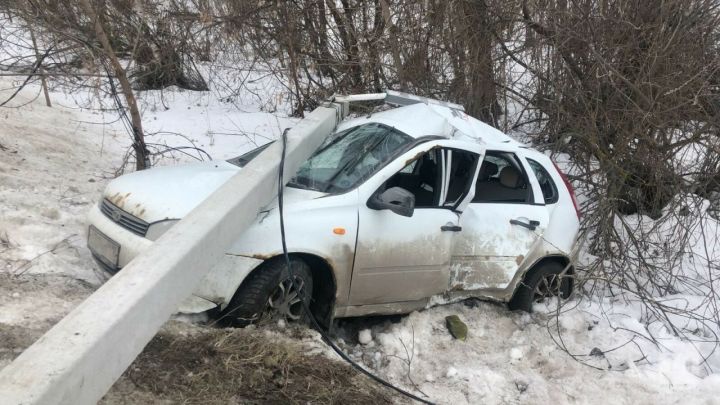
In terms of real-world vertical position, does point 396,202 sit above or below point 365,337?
above

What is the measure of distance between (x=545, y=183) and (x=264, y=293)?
3007mm

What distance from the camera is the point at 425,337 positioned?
16.1ft

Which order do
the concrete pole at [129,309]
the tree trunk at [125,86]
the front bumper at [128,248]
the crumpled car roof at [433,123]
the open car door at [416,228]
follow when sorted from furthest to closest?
the tree trunk at [125,86], the crumpled car roof at [433,123], the open car door at [416,228], the front bumper at [128,248], the concrete pole at [129,309]

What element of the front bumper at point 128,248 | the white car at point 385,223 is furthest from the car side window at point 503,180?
the front bumper at point 128,248

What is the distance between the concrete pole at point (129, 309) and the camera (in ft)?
6.74

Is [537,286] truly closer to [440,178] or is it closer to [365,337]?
[440,178]

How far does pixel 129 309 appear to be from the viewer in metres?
2.48

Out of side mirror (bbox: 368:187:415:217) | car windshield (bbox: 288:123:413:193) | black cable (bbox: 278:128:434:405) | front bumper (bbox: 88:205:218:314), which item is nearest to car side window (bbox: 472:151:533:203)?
car windshield (bbox: 288:123:413:193)

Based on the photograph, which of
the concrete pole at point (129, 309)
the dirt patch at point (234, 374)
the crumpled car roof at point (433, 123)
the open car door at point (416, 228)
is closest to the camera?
the concrete pole at point (129, 309)

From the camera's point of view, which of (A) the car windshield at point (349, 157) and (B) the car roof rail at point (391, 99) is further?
(B) the car roof rail at point (391, 99)

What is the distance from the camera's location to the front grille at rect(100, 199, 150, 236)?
4160 millimetres

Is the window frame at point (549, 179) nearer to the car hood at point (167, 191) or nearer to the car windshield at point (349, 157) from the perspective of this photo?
the car windshield at point (349, 157)

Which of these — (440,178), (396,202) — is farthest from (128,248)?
(440,178)

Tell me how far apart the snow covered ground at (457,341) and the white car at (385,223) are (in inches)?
11.4
